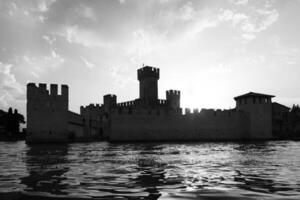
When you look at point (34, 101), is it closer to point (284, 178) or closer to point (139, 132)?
point (139, 132)

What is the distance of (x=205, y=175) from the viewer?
7.33 meters

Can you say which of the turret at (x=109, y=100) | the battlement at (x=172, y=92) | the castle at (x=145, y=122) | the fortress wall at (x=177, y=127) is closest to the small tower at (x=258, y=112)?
the castle at (x=145, y=122)

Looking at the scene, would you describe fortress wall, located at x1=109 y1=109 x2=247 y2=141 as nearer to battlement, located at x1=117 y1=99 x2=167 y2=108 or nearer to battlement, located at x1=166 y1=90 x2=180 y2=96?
battlement, located at x1=117 y1=99 x2=167 y2=108

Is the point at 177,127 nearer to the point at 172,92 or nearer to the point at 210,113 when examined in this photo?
the point at 210,113

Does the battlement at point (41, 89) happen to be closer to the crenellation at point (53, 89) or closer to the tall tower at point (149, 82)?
the crenellation at point (53, 89)

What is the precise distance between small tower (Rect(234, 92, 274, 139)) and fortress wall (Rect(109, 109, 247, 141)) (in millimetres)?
898

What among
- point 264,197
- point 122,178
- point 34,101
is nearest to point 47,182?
point 122,178

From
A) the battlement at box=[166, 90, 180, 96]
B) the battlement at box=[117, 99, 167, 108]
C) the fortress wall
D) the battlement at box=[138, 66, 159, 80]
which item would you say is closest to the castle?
the fortress wall

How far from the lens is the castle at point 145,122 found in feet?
90.6

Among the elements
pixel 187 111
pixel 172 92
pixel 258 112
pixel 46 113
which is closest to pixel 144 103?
pixel 172 92

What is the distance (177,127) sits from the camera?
1239 inches

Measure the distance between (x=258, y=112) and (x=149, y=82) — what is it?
50.7 ft

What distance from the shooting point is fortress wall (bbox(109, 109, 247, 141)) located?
29369 millimetres

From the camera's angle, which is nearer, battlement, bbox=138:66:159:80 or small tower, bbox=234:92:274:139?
small tower, bbox=234:92:274:139
